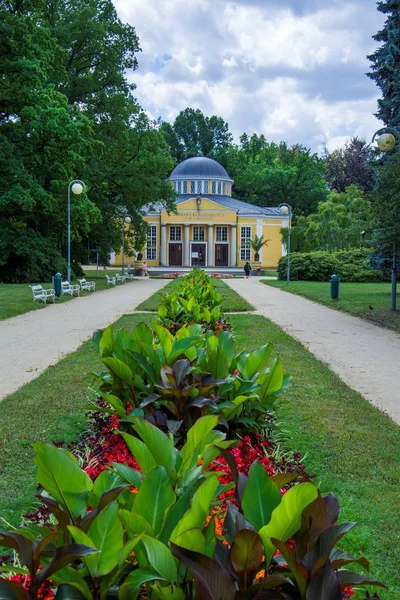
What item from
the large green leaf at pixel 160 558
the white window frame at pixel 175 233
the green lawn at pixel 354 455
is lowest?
the green lawn at pixel 354 455

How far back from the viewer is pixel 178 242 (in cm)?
7019

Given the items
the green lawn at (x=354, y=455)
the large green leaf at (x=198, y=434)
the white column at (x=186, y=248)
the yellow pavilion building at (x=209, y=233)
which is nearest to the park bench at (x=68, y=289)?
the green lawn at (x=354, y=455)

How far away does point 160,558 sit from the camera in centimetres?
187

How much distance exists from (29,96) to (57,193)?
5.43 m

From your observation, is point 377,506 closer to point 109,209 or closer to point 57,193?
point 57,193

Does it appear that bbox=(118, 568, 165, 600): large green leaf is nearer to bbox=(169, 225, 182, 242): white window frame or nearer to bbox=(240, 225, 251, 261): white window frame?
bbox=(240, 225, 251, 261): white window frame

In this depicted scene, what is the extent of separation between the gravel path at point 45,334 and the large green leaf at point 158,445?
5.32m

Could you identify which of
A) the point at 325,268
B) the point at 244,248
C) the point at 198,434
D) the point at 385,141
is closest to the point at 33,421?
the point at 198,434

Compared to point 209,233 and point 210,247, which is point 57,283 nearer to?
point 210,247

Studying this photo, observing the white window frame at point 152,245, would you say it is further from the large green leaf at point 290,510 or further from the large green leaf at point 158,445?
the large green leaf at point 290,510

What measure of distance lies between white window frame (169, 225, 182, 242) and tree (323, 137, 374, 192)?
59.0ft

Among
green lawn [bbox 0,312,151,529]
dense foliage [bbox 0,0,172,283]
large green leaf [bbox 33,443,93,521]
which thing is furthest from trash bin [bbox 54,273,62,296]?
large green leaf [bbox 33,443,93,521]

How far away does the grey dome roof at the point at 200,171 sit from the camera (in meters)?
73.8

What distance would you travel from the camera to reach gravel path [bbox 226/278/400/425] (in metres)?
8.13
